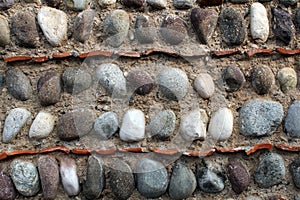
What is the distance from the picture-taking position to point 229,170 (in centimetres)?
132

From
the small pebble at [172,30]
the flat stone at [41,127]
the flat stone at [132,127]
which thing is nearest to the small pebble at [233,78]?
the small pebble at [172,30]

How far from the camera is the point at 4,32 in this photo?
129 cm

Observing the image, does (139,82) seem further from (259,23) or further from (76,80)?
(259,23)

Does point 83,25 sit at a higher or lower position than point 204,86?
higher

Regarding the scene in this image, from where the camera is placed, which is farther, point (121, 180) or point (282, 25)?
point (282, 25)

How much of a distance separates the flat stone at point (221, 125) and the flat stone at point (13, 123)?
50 centimetres

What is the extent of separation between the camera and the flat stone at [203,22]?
134cm

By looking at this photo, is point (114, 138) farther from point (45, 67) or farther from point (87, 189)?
point (45, 67)

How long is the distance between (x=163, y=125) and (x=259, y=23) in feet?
1.31

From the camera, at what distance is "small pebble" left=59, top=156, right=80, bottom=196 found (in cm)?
127

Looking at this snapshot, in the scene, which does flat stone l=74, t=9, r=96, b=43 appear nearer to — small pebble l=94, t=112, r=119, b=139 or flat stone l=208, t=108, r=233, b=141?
small pebble l=94, t=112, r=119, b=139

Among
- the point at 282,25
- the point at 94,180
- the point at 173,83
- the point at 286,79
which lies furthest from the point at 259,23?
the point at 94,180

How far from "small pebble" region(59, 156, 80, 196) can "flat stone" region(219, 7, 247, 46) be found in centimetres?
55

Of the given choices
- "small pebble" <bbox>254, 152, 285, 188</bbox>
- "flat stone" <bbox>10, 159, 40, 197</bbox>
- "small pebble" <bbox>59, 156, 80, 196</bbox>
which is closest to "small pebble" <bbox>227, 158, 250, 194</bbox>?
"small pebble" <bbox>254, 152, 285, 188</bbox>
